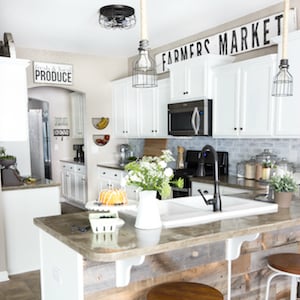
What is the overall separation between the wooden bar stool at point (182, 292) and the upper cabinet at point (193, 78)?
2.68m

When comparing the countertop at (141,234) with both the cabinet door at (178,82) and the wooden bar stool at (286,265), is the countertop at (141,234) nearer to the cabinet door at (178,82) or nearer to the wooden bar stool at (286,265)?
the wooden bar stool at (286,265)

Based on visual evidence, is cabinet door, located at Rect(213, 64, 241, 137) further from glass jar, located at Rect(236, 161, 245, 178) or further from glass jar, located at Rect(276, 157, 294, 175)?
glass jar, located at Rect(276, 157, 294, 175)

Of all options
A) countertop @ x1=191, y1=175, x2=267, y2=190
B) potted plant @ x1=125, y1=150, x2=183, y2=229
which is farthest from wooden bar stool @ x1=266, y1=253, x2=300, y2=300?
countertop @ x1=191, y1=175, x2=267, y2=190

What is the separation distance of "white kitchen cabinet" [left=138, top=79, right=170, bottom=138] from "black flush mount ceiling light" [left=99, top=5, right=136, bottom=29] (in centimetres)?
119

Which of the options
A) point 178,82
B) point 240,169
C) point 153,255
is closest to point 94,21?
point 178,82

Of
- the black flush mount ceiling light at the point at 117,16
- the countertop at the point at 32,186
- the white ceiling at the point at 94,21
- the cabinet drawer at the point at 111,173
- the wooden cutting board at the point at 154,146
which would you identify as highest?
the white ceiling at the point at 94,21

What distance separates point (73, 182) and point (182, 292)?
5360 mm

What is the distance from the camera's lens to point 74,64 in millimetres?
5625

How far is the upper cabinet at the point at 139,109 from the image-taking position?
4.97m

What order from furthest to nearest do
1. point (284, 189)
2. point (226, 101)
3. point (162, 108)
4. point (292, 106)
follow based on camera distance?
point (162, 108) → point (226, 101) → point (292, 106) → point (284, 189)

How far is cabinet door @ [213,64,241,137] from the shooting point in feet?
12.4

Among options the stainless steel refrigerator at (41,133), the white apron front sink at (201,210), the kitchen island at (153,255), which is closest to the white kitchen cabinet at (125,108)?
the stainless steel refrigerator at (41,133)

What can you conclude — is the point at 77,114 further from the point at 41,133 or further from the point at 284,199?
the point at 284,199

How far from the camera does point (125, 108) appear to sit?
18.9 feet
